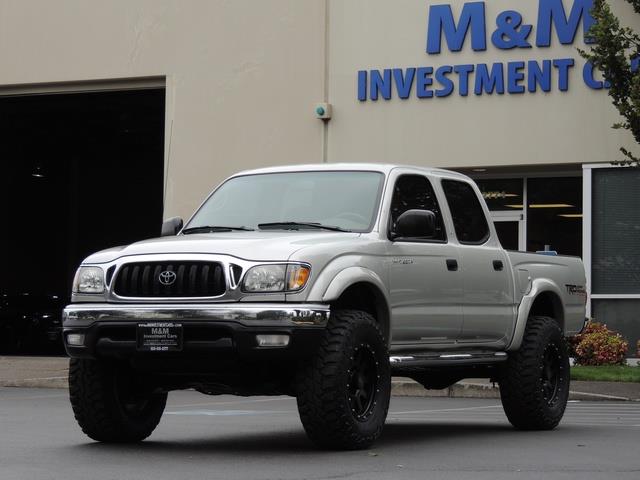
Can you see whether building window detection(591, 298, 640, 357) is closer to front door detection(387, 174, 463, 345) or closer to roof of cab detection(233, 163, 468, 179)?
roof of cab detection(233, 163, 468, 179)

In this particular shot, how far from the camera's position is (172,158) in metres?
26.0

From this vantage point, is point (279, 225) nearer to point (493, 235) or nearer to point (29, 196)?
point (493, 235)

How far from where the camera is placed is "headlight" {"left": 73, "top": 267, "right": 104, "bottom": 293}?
31.9 ft

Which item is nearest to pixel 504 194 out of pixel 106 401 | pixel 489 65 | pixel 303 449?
pixel 489 65

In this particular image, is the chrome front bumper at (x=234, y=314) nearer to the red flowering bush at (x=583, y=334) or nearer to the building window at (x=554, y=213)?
the red flowering bush at (x=583, y=334)

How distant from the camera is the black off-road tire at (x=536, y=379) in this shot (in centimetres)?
1165

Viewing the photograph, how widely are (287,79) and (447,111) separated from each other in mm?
3143

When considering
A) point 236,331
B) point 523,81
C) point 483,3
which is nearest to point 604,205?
point 523,81

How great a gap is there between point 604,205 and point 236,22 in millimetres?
7529

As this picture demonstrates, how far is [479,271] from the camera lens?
11352 mm

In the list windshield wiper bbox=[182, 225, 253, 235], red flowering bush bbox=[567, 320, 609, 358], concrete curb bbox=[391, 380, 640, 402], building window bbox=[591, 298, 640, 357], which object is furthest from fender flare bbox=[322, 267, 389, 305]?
building window bbox=[591, 298, 640, 357]

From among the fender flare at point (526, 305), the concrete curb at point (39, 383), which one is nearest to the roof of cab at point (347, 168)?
the fender flare at point (526, 305)

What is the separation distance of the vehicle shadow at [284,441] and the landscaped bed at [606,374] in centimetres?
650

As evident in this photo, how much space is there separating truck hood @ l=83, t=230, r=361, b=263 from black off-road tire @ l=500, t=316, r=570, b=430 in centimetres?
246
